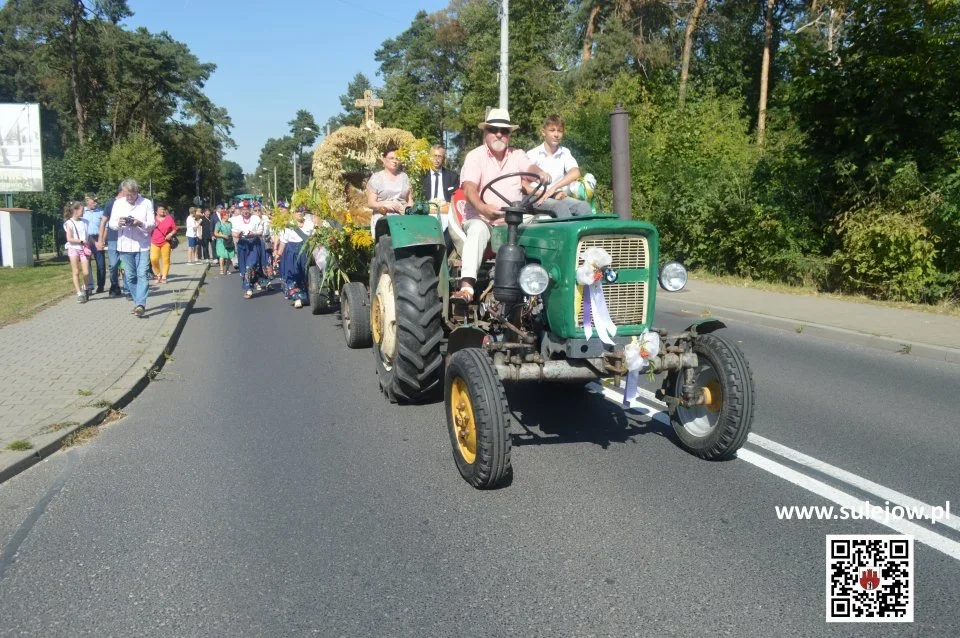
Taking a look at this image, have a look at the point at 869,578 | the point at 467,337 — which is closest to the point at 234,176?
the point at 467,337

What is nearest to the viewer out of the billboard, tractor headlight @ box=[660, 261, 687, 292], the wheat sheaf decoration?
tractor headlight @ box=[660, 261, 687, 292]

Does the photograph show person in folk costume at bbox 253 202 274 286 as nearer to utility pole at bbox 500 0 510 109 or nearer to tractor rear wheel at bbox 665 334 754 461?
utility pole at bbox 500 0 510 109

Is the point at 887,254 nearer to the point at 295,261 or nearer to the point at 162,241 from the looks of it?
the point at 295,261

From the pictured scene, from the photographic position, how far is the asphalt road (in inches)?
124

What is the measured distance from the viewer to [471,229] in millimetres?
5586

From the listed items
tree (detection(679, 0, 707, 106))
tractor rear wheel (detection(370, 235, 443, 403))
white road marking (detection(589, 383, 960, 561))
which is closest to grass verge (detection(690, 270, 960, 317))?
white road marking (detection(589, 383, 960, 561))

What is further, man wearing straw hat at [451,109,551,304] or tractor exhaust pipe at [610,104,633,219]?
tractor exhaust pipe at [610,104,633,219]

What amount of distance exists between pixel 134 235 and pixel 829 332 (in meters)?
9.42

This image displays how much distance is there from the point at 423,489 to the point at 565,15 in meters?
38.2

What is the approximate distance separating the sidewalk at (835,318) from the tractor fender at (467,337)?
19.1 feet

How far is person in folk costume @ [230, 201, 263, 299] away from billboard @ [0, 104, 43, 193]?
10.4 metres

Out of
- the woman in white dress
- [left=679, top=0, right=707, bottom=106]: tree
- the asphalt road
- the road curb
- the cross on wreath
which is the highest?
[left=679, top=0, right=707, bottom=106]: tree

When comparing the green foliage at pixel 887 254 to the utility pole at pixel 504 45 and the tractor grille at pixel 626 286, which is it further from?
the utility pole at pixel 504 45

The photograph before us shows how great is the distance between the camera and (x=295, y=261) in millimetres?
13164
